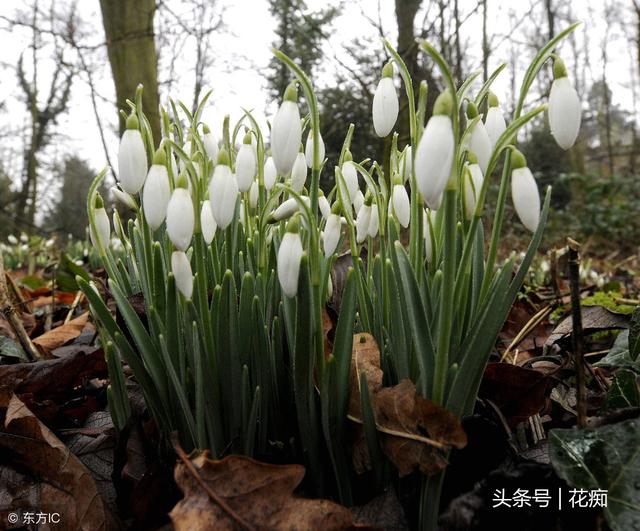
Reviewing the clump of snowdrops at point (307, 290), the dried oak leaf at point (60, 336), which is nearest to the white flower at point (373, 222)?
the clump of snowdrops at point (307, 290)

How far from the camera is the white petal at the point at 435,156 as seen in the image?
2.19ft

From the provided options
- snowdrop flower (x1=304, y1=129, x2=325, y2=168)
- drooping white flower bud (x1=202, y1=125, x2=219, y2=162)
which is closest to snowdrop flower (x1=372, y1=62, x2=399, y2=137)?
snowdrop flower (x1=304, y1=129, x2=325, y2=168)

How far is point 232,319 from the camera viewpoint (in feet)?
3.06

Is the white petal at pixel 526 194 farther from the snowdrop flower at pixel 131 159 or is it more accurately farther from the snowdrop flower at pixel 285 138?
the snowdrop flower at pixel 131 159

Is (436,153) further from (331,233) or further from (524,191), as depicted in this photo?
(331,233)

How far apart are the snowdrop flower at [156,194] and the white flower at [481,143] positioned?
501mm

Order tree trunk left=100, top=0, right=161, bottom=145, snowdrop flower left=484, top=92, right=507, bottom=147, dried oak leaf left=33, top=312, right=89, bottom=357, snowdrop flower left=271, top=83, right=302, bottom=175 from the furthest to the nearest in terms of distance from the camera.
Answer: tree trunk left=100, top=0, right=161, bottom=145, dried oak leaf left=33, top=312, right=89, bottom=357, snowdrop flower left=484, top=92, right=507, bottom=147, snowdrop flower left=271, top=83, right=302, bottom=175

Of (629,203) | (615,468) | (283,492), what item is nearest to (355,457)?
(283,492)

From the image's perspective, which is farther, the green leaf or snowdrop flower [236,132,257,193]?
snowdrop flower [236,132,257,193]

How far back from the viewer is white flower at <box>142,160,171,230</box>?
848 millimetres

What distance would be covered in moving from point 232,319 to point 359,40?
707cm

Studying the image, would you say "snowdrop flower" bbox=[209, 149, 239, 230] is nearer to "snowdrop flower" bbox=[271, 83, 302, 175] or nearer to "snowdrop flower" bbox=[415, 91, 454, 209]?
"snowdrop flower" bbox=[271, 83, 302, 175]

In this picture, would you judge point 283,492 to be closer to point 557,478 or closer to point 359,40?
point 557,478

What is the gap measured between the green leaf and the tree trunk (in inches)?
166
